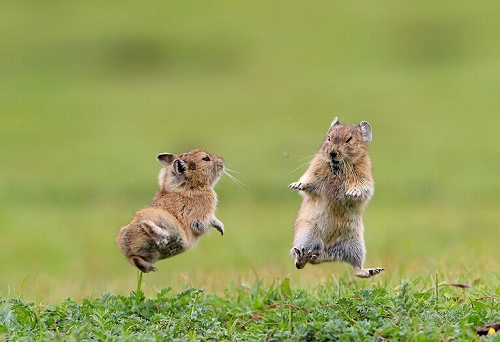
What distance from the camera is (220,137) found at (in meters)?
29.0

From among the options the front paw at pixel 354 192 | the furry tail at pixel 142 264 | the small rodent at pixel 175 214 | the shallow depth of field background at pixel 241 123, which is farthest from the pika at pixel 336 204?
the shallow depth of field background at pixel 241 123

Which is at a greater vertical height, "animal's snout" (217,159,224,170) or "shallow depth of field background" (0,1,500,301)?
"shallow depth of field background" (0,1,500,301)

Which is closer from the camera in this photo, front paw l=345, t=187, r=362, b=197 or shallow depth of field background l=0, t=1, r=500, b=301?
front paw l=345, t=187, r=362, b=197

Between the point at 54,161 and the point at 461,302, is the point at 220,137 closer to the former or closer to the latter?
→ the point at 54,161

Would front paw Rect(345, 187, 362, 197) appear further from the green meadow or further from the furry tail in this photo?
the furry tail

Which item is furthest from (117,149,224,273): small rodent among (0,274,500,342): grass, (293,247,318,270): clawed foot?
(293,247,318,270): clawed foot

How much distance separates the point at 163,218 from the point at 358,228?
62.8 inches

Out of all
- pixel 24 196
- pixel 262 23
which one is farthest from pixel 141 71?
pixel 24 196

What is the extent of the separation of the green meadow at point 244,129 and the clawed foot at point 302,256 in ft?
2.29

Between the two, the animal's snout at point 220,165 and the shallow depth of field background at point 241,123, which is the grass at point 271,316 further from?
the shallow depth of field background at point 241,123

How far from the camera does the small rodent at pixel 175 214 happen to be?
24.0 ft

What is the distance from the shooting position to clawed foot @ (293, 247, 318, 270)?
7.44 metres

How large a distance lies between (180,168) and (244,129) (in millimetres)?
22449

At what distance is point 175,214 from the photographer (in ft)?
25.7
